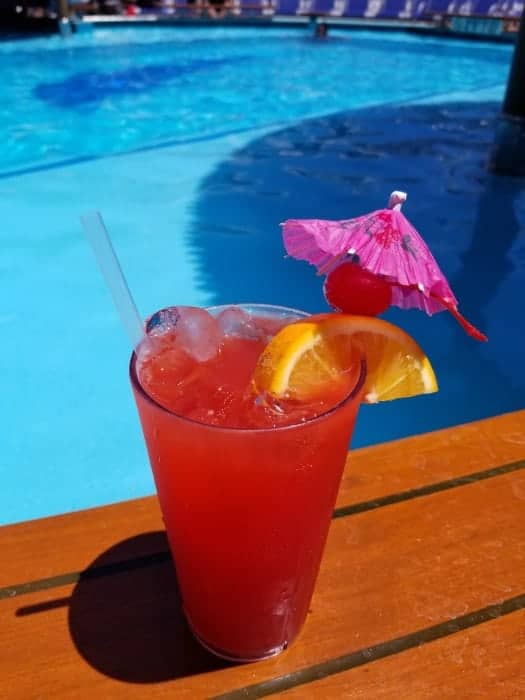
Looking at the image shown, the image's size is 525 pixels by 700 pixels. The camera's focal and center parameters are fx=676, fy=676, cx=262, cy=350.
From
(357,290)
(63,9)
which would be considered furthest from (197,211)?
(63,9)

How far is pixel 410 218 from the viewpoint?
496 cm

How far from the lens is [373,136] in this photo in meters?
7.00

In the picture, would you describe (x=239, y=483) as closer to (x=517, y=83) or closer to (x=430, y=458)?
(x=430, y=458)

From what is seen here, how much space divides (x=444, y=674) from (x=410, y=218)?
170 inches

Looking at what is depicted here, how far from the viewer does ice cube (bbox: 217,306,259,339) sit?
3.24ft

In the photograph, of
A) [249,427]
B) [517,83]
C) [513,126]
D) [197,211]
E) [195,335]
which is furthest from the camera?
[513,126]

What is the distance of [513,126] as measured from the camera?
704cm

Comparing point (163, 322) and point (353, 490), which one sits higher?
point (163, 322)

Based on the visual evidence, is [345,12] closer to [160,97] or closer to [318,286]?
[160,97]

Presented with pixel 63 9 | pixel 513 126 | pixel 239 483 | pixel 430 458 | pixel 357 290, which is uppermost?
pixel 357 290

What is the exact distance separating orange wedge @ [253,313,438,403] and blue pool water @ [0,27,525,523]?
1.85 m

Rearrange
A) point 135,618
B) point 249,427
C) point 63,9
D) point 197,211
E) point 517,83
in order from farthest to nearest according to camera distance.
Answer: point 63,9 < point 517,83 < point 197,211 < point 135,618 < point 249,427

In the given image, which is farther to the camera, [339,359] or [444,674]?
[444,674]

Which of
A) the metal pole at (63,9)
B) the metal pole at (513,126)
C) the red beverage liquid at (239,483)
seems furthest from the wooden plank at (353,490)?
the metal pole at (63,9)
